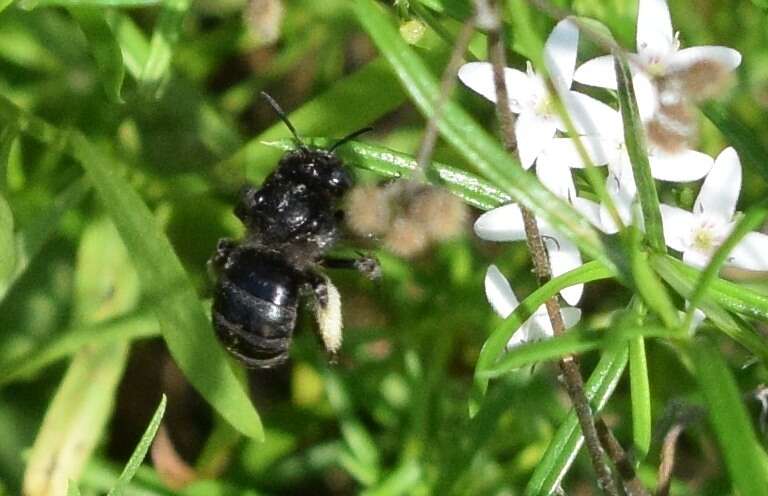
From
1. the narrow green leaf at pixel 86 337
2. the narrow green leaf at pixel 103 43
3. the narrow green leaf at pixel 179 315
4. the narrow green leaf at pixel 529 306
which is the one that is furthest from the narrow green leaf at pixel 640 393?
the narrow green leaf at pixel 86 337

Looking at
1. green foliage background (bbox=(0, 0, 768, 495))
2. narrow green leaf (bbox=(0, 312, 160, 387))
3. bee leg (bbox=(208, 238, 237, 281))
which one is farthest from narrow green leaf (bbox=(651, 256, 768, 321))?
narrow green leaf (bbox=(0, 312, 160, 387))

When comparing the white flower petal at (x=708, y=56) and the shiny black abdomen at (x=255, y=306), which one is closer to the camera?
the white flower petal at (x=708, y=56)

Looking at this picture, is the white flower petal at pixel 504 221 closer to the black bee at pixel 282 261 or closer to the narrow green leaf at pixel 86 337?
the black bee at pixel 282 261

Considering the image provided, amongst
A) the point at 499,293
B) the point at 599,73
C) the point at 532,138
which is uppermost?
the point at 599,73

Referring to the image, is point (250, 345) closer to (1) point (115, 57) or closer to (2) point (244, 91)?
(1) point (115, 57)

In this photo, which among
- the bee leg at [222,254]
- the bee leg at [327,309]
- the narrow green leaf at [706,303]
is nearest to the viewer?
the narrow green leaf at [706,303]

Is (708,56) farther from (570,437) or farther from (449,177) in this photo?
(570,437)

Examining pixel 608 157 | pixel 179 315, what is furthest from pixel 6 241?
pixel 608 157
